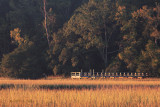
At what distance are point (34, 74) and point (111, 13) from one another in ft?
55.0

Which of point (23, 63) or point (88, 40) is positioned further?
point (23, 63)

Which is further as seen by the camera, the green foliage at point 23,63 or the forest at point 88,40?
the green foliage at point 23,63

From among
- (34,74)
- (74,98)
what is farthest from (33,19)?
(74,98)

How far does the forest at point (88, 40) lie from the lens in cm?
4103

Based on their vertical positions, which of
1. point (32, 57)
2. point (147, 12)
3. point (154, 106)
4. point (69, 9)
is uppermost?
point (69, 9)

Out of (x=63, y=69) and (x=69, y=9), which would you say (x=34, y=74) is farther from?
(x=69, y=9)

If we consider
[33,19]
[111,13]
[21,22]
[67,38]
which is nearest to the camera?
[111,13]

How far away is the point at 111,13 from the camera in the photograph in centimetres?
4441

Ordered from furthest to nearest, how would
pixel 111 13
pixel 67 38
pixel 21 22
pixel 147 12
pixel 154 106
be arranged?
pixel 21 22, pixel 67 38, pixel 111 13, pixel 147 12, pixel 154 106

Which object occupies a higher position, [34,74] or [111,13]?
[111,13]

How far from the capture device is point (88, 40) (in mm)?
44875

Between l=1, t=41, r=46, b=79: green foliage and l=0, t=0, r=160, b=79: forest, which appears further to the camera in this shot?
l=1, t=41, r=46, b=79: green foliage

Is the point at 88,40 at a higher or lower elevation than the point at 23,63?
higher

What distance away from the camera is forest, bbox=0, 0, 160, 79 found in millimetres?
41031
